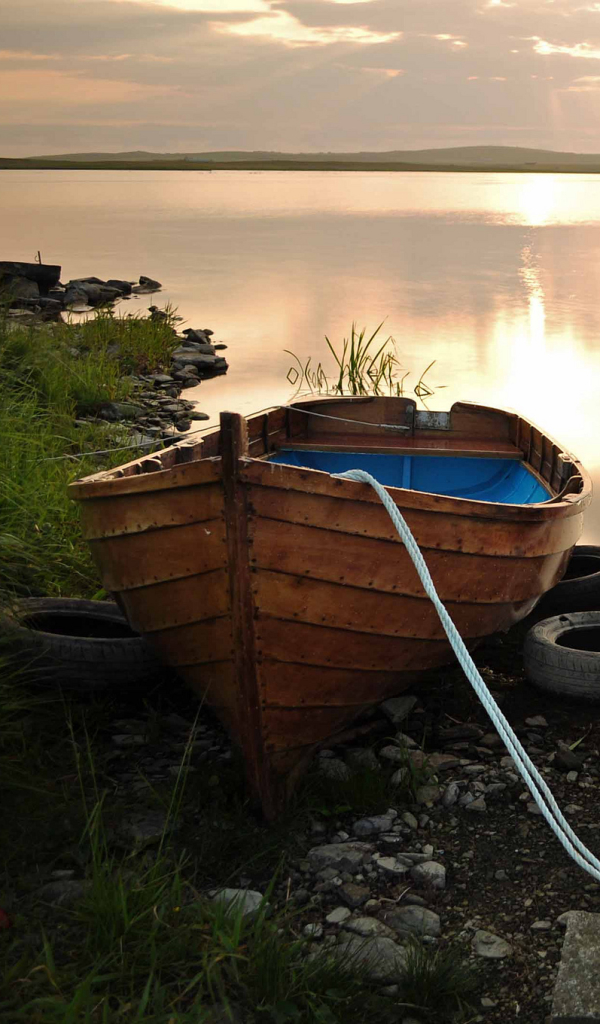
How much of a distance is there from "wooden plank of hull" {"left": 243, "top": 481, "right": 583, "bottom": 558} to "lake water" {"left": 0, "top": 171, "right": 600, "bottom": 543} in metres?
4.34

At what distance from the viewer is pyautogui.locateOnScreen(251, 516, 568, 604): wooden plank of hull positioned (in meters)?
3.79

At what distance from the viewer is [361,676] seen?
4320 millimetres

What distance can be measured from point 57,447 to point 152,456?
10.9ft

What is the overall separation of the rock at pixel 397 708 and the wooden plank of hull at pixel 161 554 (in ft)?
4.68

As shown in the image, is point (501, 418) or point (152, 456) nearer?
point (152, 456)

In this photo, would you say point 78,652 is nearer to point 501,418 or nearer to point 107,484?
point 107,484

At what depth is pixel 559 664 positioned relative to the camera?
16.4ft

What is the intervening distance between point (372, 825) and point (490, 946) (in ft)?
2.68

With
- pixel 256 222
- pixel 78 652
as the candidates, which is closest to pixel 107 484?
pixel 78 652

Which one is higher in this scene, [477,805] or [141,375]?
[141,375]

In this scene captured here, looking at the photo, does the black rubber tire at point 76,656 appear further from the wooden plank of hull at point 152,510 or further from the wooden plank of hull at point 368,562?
the wooden plank of hull at point 368,562

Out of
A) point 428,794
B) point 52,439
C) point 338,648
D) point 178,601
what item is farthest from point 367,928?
point 52,439

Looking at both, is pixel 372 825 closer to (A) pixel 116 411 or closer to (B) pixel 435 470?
(B) pixel 435 470

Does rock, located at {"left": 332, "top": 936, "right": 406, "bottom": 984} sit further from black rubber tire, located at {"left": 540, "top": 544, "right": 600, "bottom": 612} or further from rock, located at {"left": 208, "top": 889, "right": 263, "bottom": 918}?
black rubber tire, located at {"left": 540, "top": 544, "right": 600, "bottom": 612}
